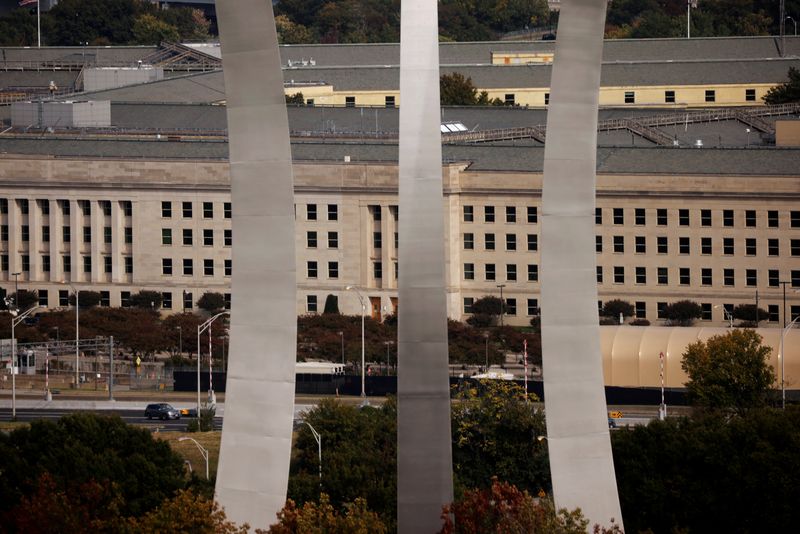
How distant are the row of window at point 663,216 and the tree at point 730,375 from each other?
40.1 m

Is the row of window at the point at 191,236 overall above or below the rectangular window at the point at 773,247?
above

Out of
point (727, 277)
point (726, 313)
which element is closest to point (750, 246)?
point (727, 277)

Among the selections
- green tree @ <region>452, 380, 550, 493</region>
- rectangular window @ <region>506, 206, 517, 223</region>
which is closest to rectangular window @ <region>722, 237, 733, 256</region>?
rectangular window @ <region>506, 206, 517, 223</region>

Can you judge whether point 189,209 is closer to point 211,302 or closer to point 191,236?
point 191,236

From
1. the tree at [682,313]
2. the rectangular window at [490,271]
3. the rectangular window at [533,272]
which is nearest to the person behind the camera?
the tree at [682,313]

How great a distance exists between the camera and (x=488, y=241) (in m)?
158

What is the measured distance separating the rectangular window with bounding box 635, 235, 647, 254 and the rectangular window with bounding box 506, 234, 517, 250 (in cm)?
696

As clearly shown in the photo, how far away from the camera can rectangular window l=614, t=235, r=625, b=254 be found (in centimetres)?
15425

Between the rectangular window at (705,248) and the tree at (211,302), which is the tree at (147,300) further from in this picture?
the rectangular window at (705,248)

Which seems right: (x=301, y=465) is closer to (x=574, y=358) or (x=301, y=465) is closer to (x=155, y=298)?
(x=574, y=358)

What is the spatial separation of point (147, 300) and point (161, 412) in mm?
41571

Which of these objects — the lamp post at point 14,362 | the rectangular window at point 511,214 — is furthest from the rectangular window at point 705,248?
the lamp post at point 14,362

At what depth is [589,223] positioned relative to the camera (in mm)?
57594

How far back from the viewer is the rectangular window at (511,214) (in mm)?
156375
